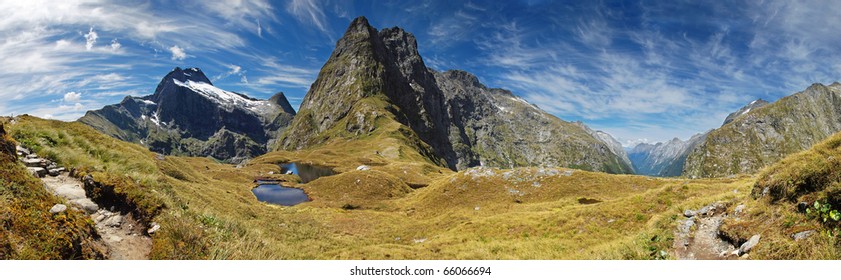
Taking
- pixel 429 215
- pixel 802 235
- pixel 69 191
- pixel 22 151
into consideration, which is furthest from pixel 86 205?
pixel 429 215

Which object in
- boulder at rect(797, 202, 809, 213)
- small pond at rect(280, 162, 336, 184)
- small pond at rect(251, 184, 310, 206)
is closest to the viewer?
boulder at rect(797, 202, 809, 213)

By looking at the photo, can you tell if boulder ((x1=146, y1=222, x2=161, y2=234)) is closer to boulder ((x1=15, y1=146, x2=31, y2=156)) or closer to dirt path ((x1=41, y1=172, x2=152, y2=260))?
dirt path ((x1=41, y1=172, x2=152, y2=260))

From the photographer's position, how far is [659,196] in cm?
2734

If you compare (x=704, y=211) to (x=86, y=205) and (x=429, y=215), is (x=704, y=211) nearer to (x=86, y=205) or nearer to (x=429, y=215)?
(x=86, y=205)

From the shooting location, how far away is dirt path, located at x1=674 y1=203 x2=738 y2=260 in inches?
518

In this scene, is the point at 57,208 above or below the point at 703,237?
below

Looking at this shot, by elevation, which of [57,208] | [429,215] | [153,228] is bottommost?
[429,215]

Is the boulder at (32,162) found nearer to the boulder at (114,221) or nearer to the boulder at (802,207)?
the boulder at (114,221)

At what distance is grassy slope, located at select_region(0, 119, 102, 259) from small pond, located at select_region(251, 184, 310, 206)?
210 ft

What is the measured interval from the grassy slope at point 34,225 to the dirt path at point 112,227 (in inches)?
24.2

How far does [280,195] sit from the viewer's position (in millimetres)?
83062

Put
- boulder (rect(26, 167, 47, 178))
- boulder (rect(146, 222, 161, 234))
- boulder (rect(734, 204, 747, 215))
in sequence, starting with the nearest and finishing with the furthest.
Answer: boulder (rect(146, 222, 161, 234)) → boulder (rect(26, 167, 47, 178)) → boulder (rect(734, 204, 747, 215))

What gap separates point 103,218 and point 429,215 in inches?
1553

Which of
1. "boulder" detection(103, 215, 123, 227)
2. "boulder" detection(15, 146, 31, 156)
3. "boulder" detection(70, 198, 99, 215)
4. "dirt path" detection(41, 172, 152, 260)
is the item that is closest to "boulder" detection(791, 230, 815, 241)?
"dirt path" detection(41, 172, 152, 260)
